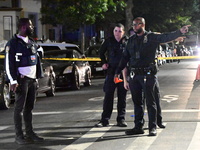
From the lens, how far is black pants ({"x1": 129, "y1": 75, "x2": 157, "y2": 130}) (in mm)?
9352

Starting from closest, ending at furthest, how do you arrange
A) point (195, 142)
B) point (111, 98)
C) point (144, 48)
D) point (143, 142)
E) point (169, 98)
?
point (195, 142) → point (143, 142) → point (144, 48) → point (111, 98) → point (169, 98)

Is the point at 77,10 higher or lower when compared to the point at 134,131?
higher

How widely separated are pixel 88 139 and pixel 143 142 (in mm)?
918

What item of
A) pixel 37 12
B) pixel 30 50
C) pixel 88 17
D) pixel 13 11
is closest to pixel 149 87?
pixel 30 50

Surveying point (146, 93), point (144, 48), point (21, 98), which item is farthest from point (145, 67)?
point (21, 98)

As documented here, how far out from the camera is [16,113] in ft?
28.9

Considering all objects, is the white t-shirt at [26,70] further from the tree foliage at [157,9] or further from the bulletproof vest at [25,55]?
the tree foliage at [157,9]

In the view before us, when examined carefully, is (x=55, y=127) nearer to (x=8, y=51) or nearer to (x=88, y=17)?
(x=8, y=51)

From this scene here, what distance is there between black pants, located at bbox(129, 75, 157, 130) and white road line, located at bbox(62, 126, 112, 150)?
693mm

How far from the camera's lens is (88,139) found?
9.02m

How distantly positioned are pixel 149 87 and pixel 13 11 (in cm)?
3102

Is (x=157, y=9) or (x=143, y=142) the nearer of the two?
(x=143, y=142)

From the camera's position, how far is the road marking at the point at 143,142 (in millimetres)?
8242

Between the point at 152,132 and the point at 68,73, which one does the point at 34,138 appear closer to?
the point at 152,132
